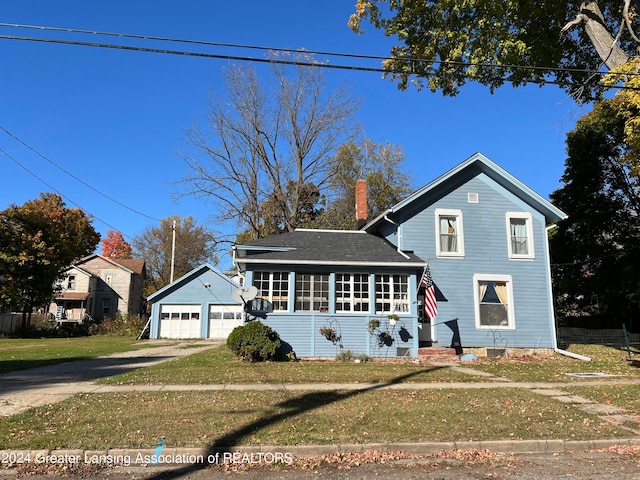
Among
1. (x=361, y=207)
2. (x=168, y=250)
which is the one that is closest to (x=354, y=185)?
(x=361, y=207)

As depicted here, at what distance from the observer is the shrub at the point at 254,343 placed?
14.5 m

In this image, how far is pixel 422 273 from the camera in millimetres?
16594

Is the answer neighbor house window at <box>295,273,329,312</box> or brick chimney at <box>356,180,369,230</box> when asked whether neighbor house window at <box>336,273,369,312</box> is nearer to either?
neighbor house window at <box>295,273,329,312</box>

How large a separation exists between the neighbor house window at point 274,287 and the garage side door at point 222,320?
1766 centimetres

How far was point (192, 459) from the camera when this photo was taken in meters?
5.71

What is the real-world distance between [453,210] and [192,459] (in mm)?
14954

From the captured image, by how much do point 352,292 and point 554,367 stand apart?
6.94m

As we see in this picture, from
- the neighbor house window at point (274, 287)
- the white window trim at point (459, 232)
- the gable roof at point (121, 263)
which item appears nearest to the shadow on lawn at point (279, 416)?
the neighbor house window at point (274, 287)

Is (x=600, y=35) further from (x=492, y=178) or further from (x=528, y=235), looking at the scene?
(x=528, y=235)

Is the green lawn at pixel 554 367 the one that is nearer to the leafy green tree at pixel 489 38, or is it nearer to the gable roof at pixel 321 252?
the gable roof at pixel 321 252

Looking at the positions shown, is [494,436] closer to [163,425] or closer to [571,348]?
[163,425]

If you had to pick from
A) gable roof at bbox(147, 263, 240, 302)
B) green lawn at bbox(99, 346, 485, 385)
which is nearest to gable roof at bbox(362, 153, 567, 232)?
green lawn at bbox(99, 346, 485, 385)

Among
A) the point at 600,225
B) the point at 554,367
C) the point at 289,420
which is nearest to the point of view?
A: the point at 289,420

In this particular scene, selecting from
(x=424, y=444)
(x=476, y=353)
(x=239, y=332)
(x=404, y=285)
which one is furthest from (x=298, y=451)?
(x=476, y=353)
